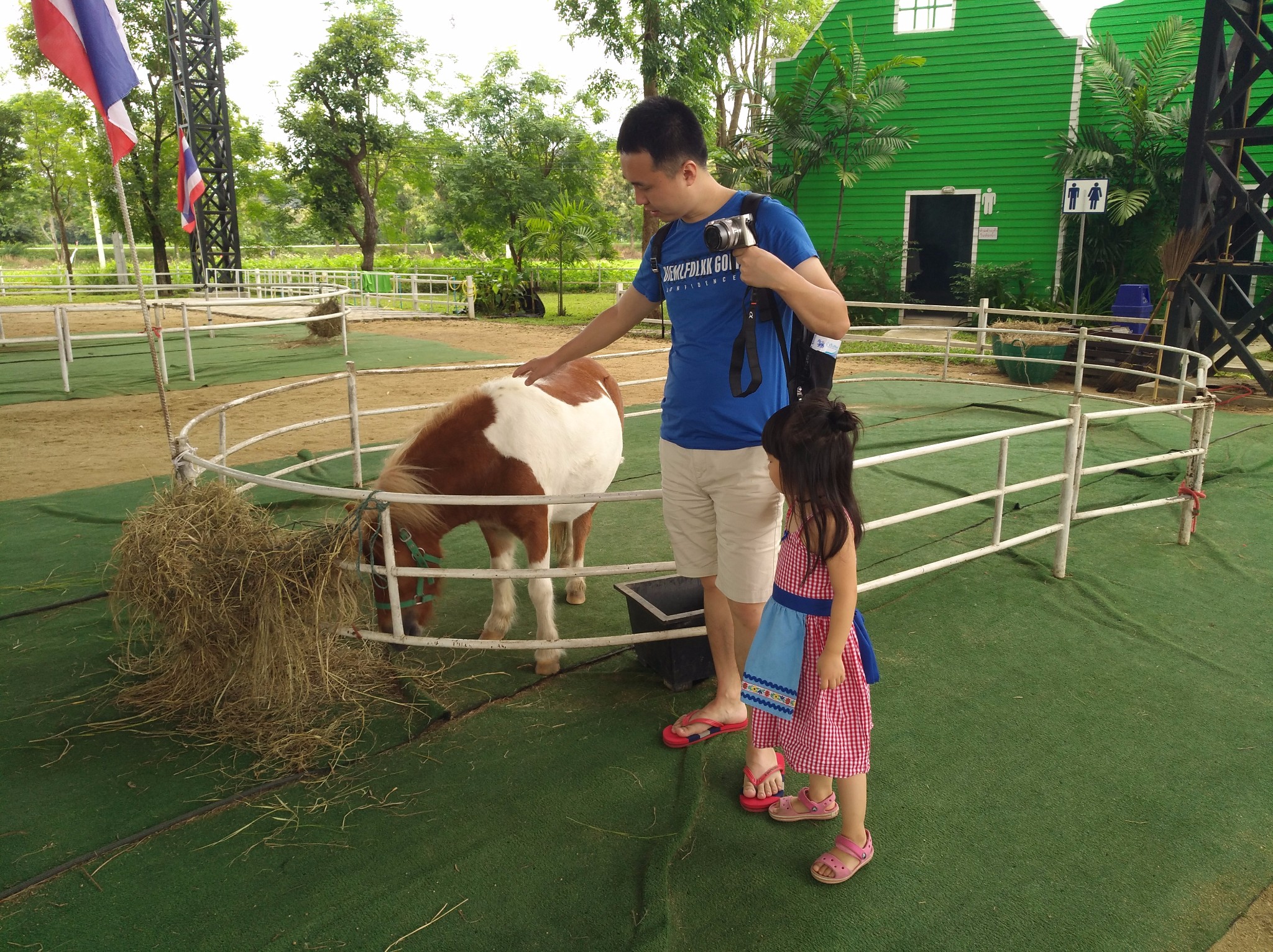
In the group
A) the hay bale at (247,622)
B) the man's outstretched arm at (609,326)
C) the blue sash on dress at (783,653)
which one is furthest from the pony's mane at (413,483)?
the blue sash on dress at (783,653)

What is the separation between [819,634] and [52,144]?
45.2 meters

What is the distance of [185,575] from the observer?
3.05 m

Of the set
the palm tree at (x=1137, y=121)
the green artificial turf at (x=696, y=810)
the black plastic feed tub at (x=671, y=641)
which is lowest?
the green artificial turf at (x=696, y=810)

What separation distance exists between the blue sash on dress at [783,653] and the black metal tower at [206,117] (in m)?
23.3

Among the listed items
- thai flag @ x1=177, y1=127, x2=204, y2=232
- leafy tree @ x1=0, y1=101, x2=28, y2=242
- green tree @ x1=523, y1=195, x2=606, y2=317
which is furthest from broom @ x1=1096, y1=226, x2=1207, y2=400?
leafy tree @ x1=0, y1=101, x2=28, y2=242

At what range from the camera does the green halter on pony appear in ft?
10.2

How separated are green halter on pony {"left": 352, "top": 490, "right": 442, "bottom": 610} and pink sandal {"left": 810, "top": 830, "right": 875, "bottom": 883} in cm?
178

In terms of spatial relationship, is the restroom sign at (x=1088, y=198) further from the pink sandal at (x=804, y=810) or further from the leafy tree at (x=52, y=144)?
the leafy tree at (x=52, y=144)

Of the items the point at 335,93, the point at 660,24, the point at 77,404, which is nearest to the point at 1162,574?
the point at 77,404

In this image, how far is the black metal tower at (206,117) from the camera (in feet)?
72.6

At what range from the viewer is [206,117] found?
23.8m

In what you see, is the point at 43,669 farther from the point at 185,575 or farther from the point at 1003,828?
the point at 1003,828

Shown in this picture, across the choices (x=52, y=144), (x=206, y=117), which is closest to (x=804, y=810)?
(x=206, y=117)

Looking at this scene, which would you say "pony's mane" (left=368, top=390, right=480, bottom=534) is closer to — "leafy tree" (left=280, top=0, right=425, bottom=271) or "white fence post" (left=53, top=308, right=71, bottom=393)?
"white fence post" (left=53, top=308, right=71, bottom=393)
